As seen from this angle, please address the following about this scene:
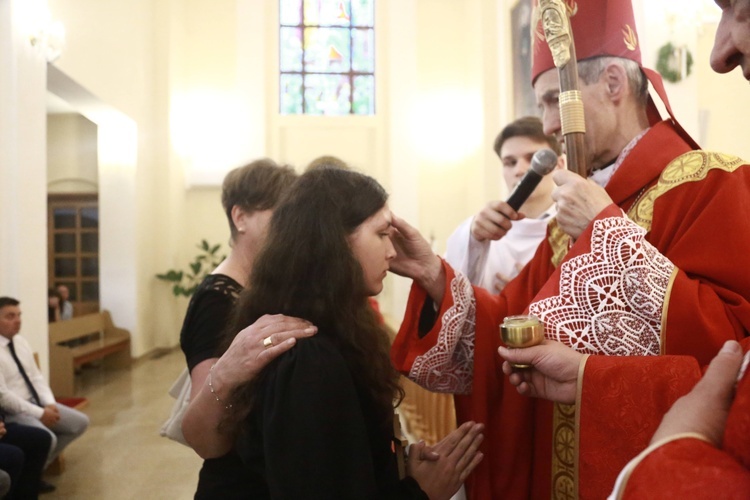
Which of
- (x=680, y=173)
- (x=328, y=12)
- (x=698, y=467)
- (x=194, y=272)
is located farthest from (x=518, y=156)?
(x=328, y=12)

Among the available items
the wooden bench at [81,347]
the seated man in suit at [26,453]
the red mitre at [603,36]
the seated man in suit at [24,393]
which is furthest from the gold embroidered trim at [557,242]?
the wooden bench at [81,347]

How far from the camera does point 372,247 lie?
1592 mm

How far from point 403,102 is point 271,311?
11702 mm

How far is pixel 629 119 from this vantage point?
1.94 meters

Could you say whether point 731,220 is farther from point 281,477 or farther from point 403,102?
point 403,102

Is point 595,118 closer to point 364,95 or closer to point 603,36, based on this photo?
point 603,36

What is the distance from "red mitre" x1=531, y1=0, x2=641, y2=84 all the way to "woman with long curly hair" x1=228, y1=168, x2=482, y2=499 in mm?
774

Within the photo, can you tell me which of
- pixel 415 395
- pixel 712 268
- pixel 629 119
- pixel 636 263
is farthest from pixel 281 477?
pixel 415 395

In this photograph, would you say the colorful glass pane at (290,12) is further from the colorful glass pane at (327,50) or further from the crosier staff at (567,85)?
the crosier staff at (567,85)

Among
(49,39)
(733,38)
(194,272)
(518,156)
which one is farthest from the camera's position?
(194,272)

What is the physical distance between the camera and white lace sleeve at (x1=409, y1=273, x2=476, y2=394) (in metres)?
1.89

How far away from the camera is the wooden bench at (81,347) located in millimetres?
7605

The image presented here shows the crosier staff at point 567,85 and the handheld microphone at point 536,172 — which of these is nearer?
the crosier staff at point 567,85

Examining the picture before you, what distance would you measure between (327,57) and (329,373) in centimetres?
1275
